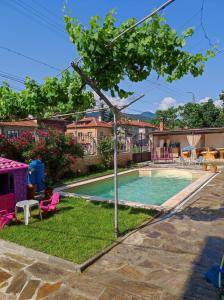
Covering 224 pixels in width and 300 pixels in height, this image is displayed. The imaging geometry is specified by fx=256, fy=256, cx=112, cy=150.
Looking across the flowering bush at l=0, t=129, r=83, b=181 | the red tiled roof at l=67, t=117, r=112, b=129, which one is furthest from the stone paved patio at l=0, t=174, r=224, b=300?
the red tiled roof at l=67, t=117, r=112, b=129

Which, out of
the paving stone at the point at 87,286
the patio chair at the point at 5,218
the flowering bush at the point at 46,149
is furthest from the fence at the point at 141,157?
the paving stone at the point at 87,286

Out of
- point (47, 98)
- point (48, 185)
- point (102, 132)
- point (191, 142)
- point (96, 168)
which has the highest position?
point (102, 132)

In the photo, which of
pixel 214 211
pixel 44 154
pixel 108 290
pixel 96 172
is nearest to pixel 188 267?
pixel 108 290

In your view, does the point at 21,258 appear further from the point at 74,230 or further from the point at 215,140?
the point at 215,140

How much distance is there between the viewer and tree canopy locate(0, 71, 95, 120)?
29.0 feet

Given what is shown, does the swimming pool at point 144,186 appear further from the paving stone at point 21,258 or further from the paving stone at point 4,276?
the paving stone at point 4,276

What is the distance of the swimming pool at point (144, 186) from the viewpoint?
1439 cm

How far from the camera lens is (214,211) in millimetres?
9547

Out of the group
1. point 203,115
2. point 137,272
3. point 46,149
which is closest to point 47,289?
point 137,272

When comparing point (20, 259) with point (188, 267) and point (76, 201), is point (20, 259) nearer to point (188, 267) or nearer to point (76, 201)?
point (188, 267)

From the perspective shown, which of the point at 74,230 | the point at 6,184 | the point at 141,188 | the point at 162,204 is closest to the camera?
the point at 74,230

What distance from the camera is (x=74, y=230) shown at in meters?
7.57

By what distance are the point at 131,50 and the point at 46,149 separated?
29.5 feet

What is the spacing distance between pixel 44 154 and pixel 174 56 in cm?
952
